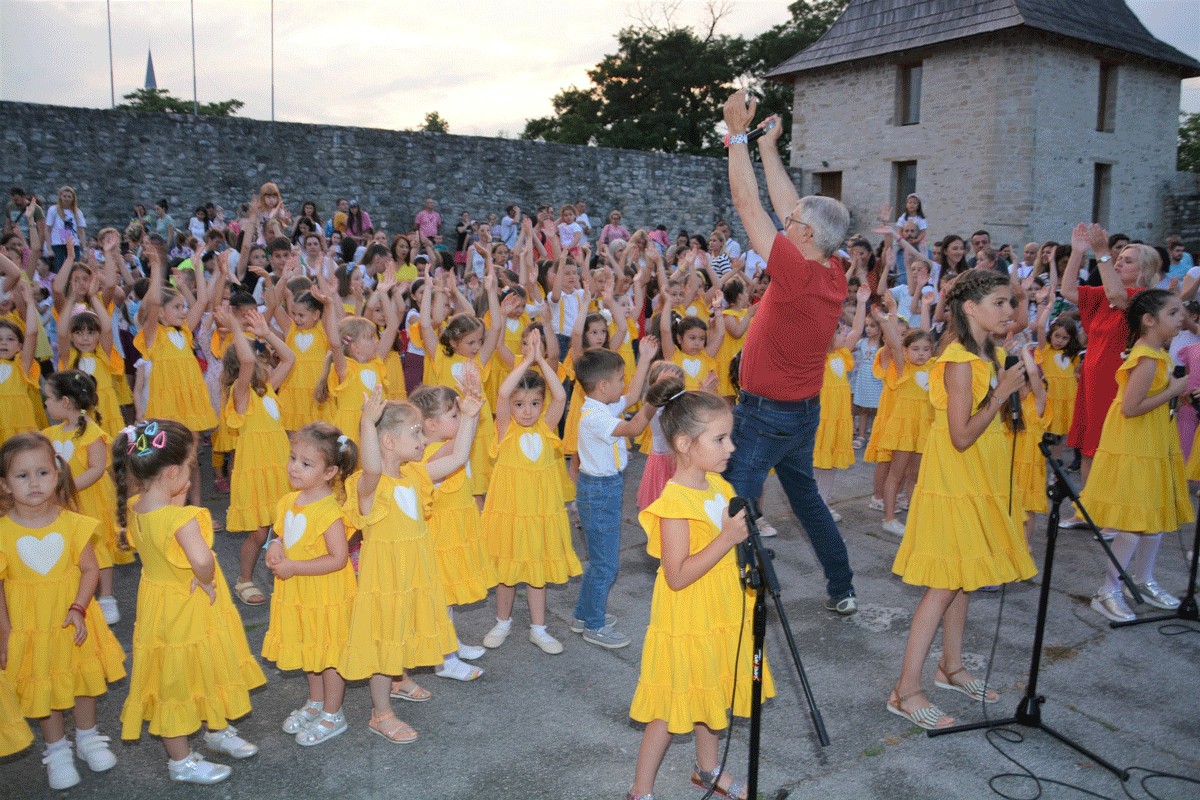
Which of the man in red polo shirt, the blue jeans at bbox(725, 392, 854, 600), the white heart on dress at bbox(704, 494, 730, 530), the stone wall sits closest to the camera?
the white heart on dress at bbox(704, 494, 730, 530)

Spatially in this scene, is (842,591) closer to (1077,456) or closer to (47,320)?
(1077,456)

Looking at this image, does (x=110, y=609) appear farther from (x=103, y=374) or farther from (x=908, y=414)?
(x=908, y=414)

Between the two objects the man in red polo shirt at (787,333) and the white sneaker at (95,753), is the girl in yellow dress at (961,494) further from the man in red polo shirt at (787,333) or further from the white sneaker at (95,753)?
the white sneaker at (95,753)

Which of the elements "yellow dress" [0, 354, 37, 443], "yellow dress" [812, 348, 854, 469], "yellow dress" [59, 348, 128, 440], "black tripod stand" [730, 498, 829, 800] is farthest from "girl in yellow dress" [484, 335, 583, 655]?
"yellow dress" [0, 354, 37, 443]

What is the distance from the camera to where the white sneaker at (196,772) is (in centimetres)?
343

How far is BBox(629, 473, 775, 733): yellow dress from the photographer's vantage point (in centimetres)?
302

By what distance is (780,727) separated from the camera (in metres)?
3.84

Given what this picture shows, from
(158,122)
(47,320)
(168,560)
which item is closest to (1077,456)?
(168,560)

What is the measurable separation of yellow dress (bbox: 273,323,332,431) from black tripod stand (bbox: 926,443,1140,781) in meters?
5.08

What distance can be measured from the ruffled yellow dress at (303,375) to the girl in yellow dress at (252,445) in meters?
0.99

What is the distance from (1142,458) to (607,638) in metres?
3.13

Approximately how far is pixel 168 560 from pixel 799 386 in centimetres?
293

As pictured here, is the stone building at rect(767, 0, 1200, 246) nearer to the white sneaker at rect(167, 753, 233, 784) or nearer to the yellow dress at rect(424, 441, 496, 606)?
the yellow dress at rect(424, 441, 496, 606)

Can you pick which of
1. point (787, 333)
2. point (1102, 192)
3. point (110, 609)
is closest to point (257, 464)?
point (110, 609)
